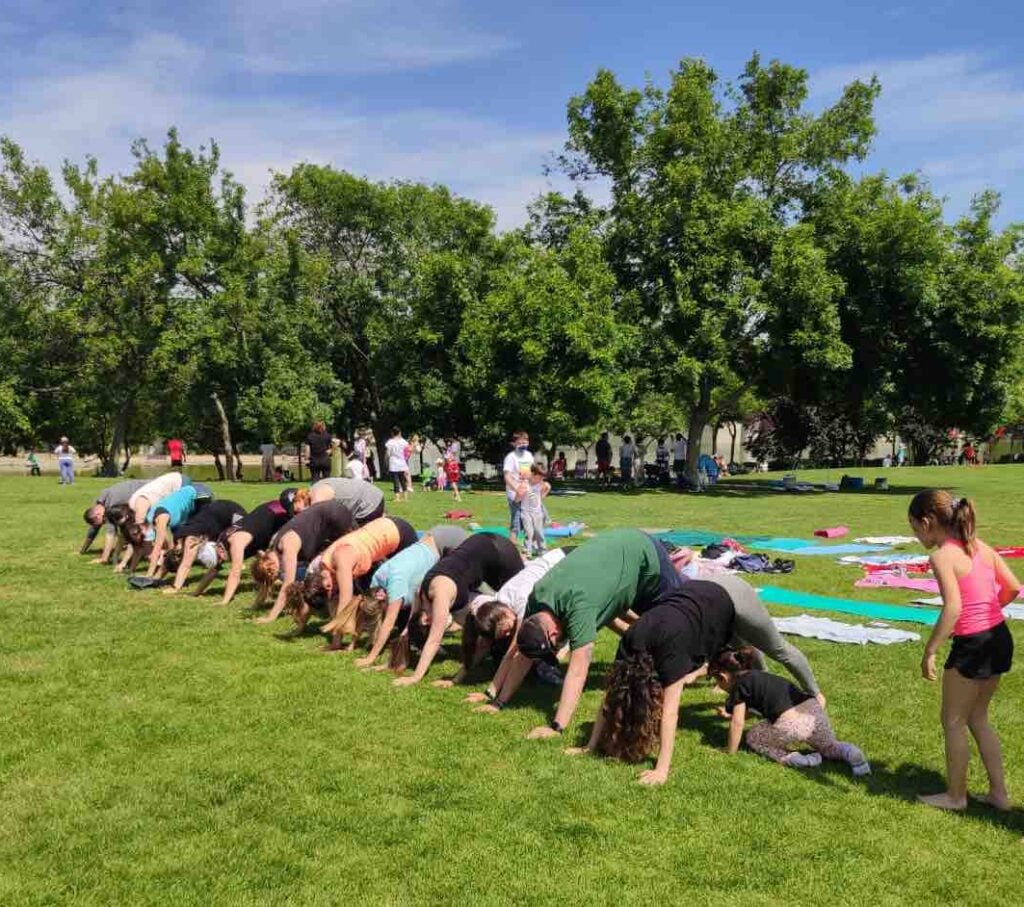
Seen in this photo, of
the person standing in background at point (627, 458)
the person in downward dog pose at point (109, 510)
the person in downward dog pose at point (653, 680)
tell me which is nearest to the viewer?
the person in downward dog pose at point (653, 680)

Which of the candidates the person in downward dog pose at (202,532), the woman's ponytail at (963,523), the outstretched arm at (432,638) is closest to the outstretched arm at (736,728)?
the woman's ponytail at (963,523)

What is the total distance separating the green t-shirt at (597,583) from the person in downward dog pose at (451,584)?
1.05m

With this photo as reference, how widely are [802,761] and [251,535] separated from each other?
6480mm

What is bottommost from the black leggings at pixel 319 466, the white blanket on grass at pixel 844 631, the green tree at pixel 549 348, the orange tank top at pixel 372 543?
the white blanket on grass at pixel 844 631

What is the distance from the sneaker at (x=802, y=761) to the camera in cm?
512

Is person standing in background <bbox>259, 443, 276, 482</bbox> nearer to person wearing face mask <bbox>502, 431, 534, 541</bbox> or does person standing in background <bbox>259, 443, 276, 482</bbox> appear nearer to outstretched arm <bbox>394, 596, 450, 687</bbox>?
person wearing face mask <bbox>502, 431, 534, 541</bbox>

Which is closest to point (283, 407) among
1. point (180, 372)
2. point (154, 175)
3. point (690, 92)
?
point (180, 372)

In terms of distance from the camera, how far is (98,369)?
3506 cm

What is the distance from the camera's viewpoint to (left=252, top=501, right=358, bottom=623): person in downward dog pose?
8.57 metres

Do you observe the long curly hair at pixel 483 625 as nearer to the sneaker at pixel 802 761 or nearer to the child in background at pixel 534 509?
the sneaker at pixel 802 761

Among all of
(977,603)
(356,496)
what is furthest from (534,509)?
(977,603)

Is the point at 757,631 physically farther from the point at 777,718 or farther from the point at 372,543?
the point at 372,543

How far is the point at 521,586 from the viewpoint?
6.67 meters

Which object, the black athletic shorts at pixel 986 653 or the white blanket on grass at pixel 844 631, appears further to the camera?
the white blanket on grass at pixel 844 631
